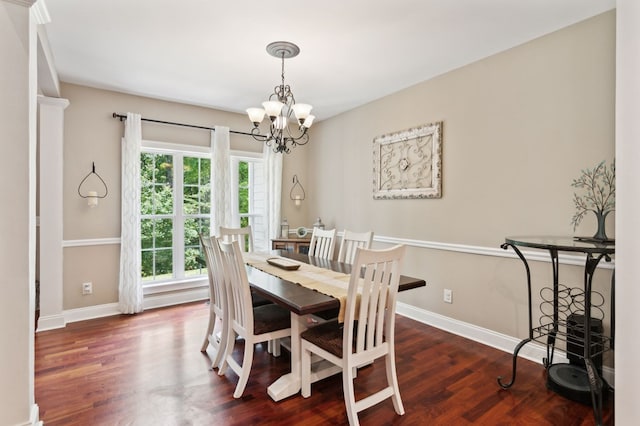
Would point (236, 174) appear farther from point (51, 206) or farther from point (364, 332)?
point (364, 332)

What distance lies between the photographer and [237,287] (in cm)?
224

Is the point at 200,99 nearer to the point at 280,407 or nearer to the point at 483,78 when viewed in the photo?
the point at 483,78

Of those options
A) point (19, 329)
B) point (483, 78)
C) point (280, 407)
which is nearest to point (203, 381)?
point (280, 407)

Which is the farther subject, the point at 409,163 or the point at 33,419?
the point at 409,163

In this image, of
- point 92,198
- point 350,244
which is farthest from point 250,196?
point 350,244

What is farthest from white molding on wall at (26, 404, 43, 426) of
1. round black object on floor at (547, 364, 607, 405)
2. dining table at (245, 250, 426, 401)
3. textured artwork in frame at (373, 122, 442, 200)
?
textured artwork in frame at (373, 122, 442, 200)

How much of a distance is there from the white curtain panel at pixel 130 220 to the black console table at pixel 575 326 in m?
3.69

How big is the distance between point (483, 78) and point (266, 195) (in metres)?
3.05

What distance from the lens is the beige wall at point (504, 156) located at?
2381 millimetres

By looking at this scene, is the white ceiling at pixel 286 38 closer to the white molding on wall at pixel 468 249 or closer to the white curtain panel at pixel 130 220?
the white curtain panel at pixel 130 220

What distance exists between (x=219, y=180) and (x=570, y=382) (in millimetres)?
3961

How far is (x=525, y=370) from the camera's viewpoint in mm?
2539

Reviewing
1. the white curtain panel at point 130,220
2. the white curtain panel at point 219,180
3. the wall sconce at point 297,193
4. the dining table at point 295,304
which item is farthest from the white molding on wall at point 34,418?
the wall sconce at point 297,193
